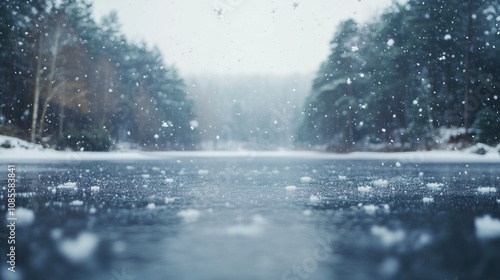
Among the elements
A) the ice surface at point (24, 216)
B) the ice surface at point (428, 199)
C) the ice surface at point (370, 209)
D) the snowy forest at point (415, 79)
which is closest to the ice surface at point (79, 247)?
the ice surface at point (24, 216)

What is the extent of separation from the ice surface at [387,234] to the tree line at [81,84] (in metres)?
29.5

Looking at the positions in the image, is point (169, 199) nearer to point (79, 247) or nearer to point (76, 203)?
point (76, 203)

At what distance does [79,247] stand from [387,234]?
273cm

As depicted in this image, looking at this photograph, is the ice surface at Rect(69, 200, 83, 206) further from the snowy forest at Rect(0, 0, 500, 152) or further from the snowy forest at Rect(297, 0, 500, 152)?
the snowy forest at Rect(297, 0, 500, 152)

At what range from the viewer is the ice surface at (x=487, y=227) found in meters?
4.10

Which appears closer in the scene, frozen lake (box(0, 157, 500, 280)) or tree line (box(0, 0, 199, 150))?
frozen lake (box(0, 157, 500, 280))

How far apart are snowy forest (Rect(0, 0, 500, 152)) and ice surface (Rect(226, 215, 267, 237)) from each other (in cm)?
2671

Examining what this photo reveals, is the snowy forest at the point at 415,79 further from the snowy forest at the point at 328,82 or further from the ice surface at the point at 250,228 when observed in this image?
the ice surface at the point at 250,228

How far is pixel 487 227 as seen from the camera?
4.46 m

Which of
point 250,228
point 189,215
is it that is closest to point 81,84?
point 189,215

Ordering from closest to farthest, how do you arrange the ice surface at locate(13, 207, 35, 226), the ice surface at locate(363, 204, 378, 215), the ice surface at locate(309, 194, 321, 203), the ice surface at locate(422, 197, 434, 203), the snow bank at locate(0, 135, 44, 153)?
the ice surface at locate(13, 207, 35, 226) < the ice surface at locate(363, 204, 378, 215) < the ice surface at locate(422, 197, 434, 203) < the ice surface at locate(309, 194, 321, 203) < the snow bank at locate(0, 135, 44, 153)

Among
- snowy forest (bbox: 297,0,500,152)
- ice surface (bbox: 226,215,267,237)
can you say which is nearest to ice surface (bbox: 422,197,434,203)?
ice surface (bbox: 226,215,267,237)

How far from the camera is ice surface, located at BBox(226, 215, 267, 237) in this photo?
13.8 feet

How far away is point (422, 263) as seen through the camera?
3.12m
